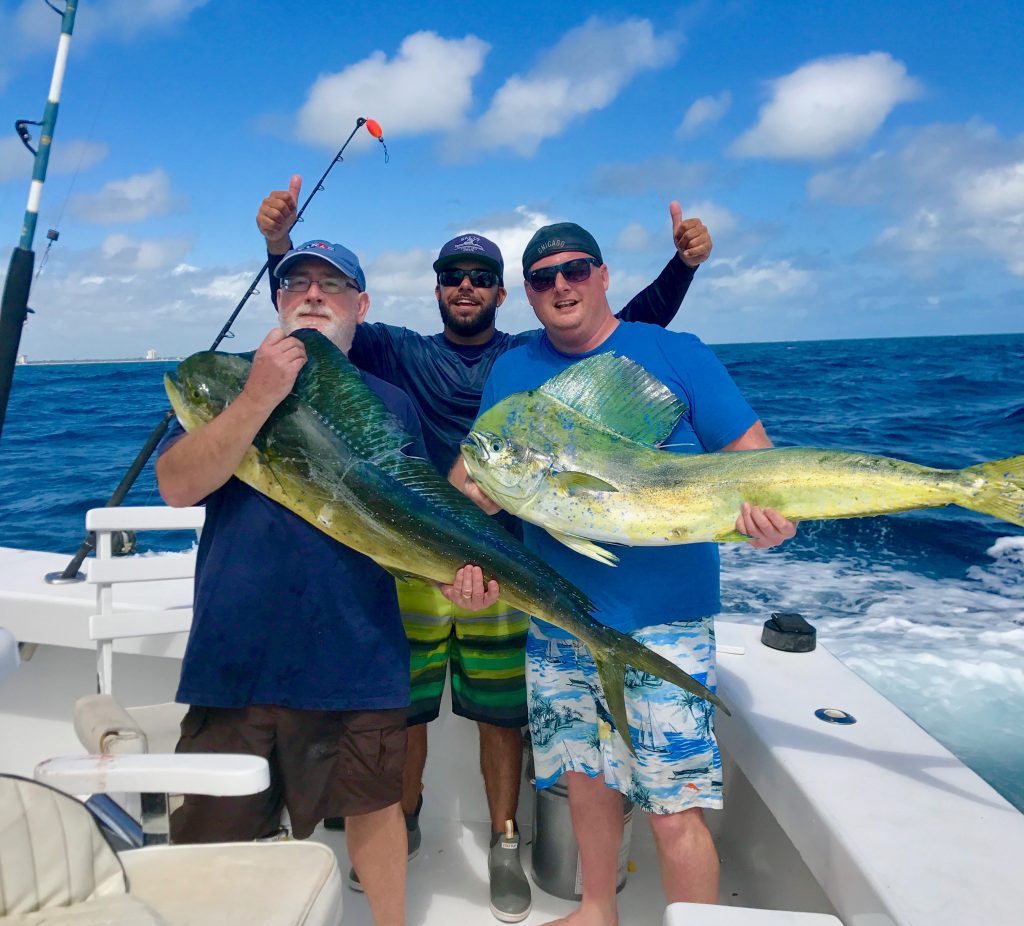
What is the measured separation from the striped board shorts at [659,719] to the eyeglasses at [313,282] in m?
1.09

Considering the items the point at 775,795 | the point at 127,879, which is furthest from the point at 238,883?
the point at 775,795

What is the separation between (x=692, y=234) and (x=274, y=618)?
5.88 feet

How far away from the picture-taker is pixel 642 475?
1.83m

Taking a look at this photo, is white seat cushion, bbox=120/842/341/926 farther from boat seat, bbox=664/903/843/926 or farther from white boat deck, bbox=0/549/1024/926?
white boat deck, bbox=0/549/1024/926

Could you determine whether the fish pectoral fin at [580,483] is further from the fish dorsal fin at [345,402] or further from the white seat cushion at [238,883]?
the white seat cushion at [238,883]

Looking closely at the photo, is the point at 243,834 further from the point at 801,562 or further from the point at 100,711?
the point at 801,562

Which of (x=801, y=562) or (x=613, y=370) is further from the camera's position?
(x=801, y=562)

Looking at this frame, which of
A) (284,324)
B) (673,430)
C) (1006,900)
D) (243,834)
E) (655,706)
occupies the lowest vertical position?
(243,834)

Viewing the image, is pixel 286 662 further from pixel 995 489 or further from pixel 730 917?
pixel 995 489

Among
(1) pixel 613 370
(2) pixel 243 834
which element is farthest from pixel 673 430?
(2) pixel 243 834

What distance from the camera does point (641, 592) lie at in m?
2.02

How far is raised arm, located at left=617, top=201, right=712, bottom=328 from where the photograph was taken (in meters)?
2.58

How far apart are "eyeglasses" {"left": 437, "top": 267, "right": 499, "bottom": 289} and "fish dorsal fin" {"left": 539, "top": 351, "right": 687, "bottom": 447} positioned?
3.36 feet

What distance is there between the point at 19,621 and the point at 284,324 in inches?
73.5
